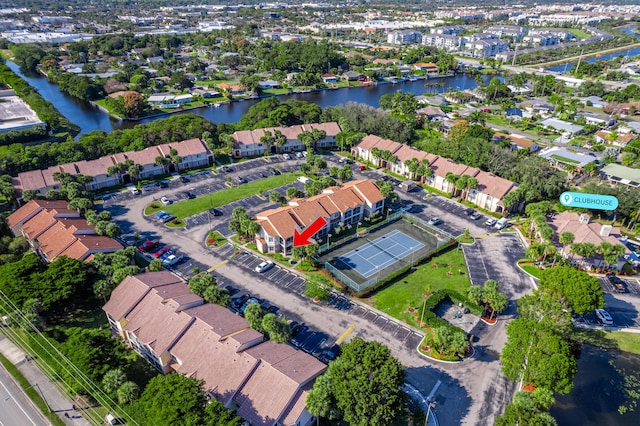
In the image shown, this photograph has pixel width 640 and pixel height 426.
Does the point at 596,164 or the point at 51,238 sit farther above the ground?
the point at 51,238

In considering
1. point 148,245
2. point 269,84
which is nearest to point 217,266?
point 148,245

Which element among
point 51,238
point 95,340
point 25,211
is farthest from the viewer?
point 25,211

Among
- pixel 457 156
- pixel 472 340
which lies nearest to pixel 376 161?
pixel 457 156

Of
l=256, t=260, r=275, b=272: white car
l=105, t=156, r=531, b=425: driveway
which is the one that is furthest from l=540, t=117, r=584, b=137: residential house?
l=256, t=260, r=275, b=272: white car

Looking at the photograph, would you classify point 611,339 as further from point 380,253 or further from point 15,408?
point 15,408

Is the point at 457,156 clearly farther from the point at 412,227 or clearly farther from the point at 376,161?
the point at 412,227

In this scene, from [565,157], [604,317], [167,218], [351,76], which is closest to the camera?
[604,317]
